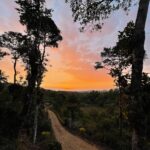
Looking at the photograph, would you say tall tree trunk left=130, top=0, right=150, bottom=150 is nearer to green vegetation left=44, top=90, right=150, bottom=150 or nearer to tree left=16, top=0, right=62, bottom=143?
green vegetation left=44, top=90, right=150, bottom=150

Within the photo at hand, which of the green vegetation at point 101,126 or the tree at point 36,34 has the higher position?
the tree at point 36,34

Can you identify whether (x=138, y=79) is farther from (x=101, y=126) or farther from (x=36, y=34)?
(x=101, y=126)

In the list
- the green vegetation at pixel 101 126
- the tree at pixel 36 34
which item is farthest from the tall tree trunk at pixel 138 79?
the tree at pixel 36 34

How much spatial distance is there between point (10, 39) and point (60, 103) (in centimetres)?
3693

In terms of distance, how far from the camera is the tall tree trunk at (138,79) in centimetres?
841

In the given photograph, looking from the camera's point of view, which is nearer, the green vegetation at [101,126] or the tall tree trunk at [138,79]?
the tall tree trunk at [138,79]

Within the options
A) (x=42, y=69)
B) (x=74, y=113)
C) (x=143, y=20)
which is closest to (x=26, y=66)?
(x=42, y=69)

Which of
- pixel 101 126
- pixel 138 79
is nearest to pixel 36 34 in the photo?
pixel 101 126

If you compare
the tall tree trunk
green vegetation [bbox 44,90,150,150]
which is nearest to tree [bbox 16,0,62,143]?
green vegetation [bbox 44,90,150,150]

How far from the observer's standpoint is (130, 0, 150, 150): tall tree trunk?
841 cm

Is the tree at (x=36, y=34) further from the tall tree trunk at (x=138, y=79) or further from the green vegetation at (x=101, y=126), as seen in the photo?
the tall tree trunk at (x=138, y=79)

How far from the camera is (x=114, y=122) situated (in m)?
48.8

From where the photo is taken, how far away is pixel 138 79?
29.0 ft

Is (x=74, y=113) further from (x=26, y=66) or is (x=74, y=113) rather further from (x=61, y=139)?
(x=61, y=139)
